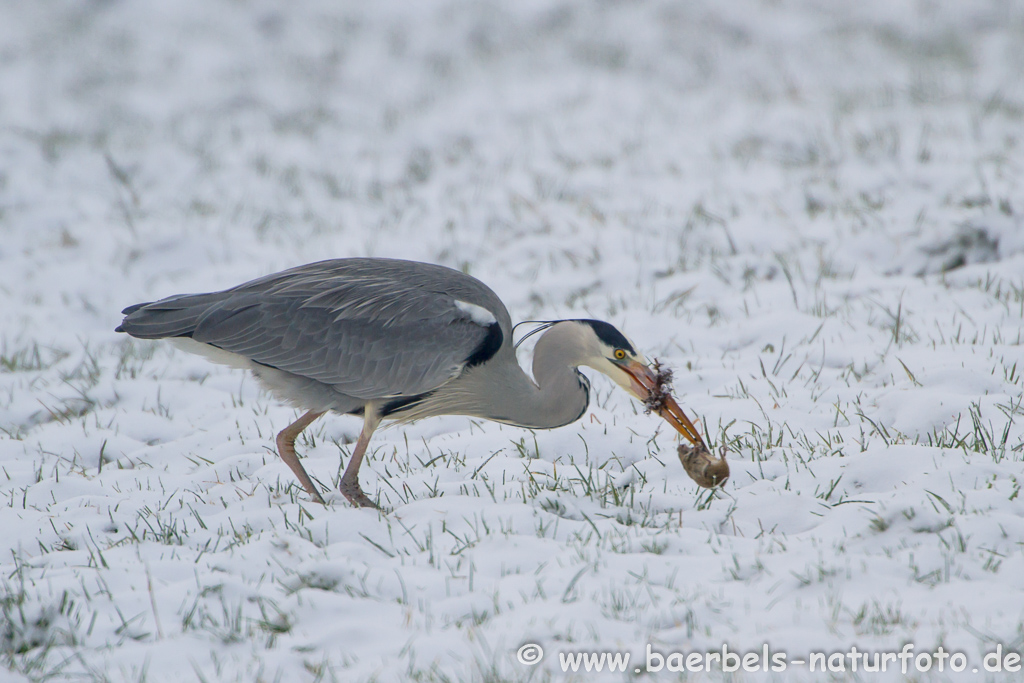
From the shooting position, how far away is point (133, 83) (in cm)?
1349

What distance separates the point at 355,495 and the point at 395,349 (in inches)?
26.2

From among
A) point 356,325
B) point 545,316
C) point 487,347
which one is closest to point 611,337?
point 487,347

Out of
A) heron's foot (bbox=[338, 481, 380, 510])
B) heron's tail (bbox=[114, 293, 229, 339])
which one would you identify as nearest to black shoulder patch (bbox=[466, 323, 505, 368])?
heron's foot (bbox=[338, 481, 380, 510])

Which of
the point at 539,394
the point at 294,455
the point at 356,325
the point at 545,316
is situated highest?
the point at 545,316

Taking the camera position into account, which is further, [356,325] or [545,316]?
[545,316]

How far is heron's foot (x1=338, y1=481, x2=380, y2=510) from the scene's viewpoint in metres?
3.82

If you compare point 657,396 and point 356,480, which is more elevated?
point 657,396

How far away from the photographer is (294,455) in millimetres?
4121

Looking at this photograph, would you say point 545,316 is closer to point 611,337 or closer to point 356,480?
point 611,337

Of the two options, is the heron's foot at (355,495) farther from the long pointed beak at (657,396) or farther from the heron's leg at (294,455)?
the long pointed beak at (657,396)

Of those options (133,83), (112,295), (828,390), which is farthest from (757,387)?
(133,83)

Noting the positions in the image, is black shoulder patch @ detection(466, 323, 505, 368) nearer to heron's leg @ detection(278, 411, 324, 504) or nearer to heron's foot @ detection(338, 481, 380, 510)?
heron's foot @ detection(338, 481, 380, 510)

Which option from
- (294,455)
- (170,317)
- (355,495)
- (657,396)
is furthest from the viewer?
(170,317)

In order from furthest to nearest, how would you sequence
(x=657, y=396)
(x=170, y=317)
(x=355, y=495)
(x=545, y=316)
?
(x=545, y=316), (x=170, y=317), (x=657, y=396), (x=355, y=495)
